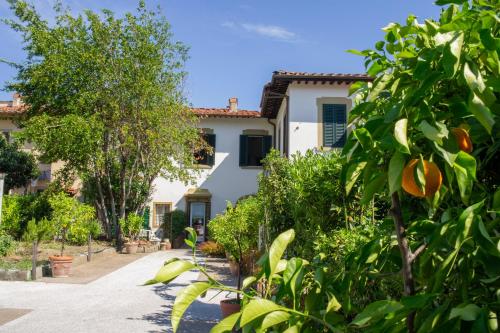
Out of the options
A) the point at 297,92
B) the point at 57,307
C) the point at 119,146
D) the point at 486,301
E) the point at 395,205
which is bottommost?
the point at 57,307

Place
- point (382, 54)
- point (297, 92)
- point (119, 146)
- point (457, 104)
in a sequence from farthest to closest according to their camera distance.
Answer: point (119, 146) → point (297, 92) → point (382, 54) → point (457, 104)

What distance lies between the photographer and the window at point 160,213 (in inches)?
865

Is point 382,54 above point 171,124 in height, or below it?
below

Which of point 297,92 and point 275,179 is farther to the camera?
point 297,92

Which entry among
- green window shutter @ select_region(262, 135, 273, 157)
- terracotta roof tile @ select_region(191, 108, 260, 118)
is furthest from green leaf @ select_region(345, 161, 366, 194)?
green window shutter @ select_region(262, 135, 273, 157)

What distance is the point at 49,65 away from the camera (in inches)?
668

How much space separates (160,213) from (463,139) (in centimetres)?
2184

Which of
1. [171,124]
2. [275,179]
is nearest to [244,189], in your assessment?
[171,124]

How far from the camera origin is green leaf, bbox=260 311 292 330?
2.91 feet

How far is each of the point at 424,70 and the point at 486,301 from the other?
0.44m

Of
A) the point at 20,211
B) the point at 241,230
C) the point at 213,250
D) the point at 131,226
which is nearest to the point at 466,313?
the point at 241,230

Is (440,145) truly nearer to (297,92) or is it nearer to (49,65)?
(297,92)

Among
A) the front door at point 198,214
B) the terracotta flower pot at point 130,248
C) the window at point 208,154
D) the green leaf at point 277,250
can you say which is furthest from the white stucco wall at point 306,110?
the green leaf at point 277,250

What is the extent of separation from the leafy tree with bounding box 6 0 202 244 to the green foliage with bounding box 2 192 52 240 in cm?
168
